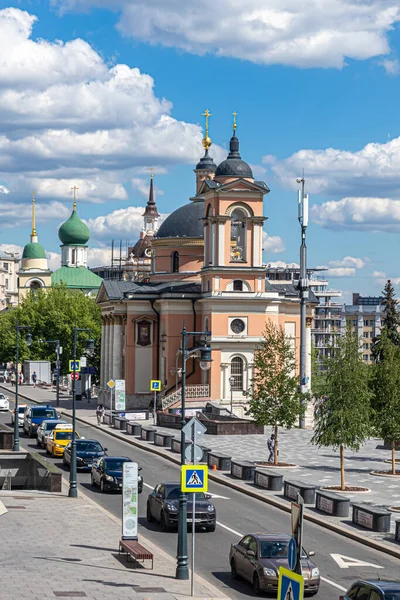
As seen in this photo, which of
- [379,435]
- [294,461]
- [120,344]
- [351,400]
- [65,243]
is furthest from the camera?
[65,243]

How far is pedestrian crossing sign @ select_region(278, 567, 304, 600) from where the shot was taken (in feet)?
40.3

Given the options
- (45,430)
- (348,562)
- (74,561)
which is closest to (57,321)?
(45,430)

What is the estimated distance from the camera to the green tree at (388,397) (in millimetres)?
46250

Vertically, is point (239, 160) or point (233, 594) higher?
point (239, 160)

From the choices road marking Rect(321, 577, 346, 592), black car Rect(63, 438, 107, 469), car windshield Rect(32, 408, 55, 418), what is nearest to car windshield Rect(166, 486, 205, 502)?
road marking Rect(321, 577, 346, 592)

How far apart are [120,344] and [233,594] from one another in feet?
199

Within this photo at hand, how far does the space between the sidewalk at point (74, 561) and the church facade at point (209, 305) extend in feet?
128

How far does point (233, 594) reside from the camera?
24094mm

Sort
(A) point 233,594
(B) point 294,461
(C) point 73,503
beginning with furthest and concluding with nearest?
1. (B) point 294,461
2. (C) point 73,503
3. (A) point 233,594

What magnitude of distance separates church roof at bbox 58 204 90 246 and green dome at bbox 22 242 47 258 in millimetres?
4887

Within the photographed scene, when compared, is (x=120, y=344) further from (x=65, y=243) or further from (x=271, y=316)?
(x=65, y=243)

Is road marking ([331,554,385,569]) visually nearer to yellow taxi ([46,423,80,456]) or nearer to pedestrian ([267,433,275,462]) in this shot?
pedestrian ([267,433,275,462])

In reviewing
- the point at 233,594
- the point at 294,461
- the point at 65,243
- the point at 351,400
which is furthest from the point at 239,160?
the point at 65,243

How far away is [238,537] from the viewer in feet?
101
